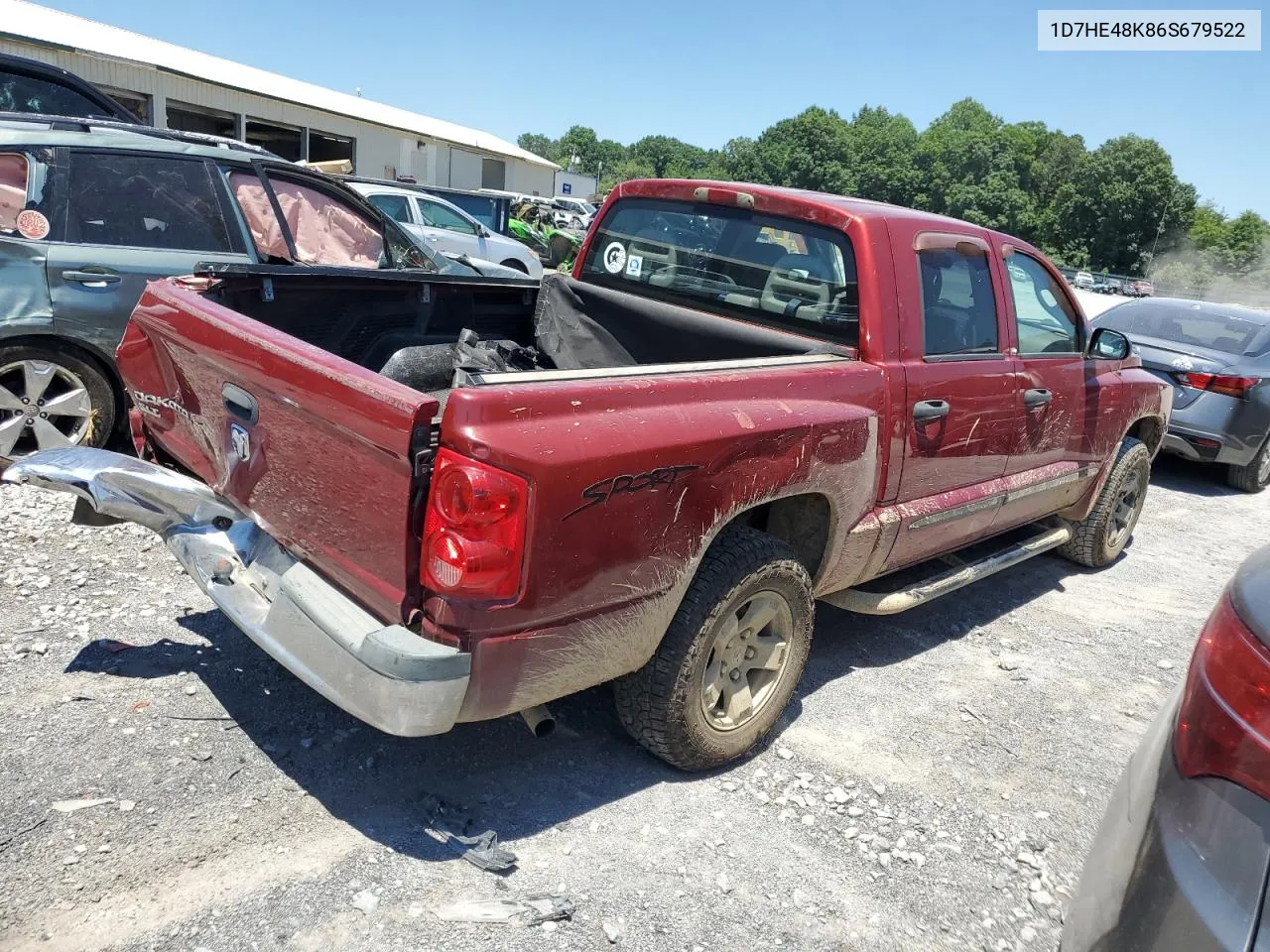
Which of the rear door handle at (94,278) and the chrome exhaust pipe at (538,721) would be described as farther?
the rear door handle at (94,278)

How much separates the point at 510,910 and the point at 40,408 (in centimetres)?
395

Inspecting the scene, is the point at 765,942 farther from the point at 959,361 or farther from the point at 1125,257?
the point at 1125,257

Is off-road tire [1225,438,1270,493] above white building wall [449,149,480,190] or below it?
below

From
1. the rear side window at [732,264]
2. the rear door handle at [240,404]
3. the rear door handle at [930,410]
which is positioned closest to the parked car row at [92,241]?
the rear side window at [732,264]

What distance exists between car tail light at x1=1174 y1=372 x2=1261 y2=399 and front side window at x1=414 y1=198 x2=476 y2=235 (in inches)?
401

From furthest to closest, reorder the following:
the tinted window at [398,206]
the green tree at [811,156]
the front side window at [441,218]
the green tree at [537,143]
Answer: the green tree at [537,143]
the green tree at [811,156]
the front side window at [441,218]
the tinted window at [398,206]

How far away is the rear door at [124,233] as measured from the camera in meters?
4.84

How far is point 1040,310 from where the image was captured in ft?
15.0

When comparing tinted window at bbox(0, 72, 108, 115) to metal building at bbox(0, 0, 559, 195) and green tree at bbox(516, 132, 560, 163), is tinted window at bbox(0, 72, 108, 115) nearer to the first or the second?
metal building at bbox(0, 0, 559, 195)

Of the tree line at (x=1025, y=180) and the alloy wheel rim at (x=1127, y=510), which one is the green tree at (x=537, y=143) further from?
the alloy wheel rim at (x=1127, y=510)

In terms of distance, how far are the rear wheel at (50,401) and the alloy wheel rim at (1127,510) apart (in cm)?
578

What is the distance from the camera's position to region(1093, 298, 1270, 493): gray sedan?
7.71 meters

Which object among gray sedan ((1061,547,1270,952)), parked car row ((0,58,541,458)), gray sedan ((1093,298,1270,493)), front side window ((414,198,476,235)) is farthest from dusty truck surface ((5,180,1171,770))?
front side window ((414,198,476,235))

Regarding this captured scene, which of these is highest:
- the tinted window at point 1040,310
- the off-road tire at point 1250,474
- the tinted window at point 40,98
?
the tinted window at point 40,98
